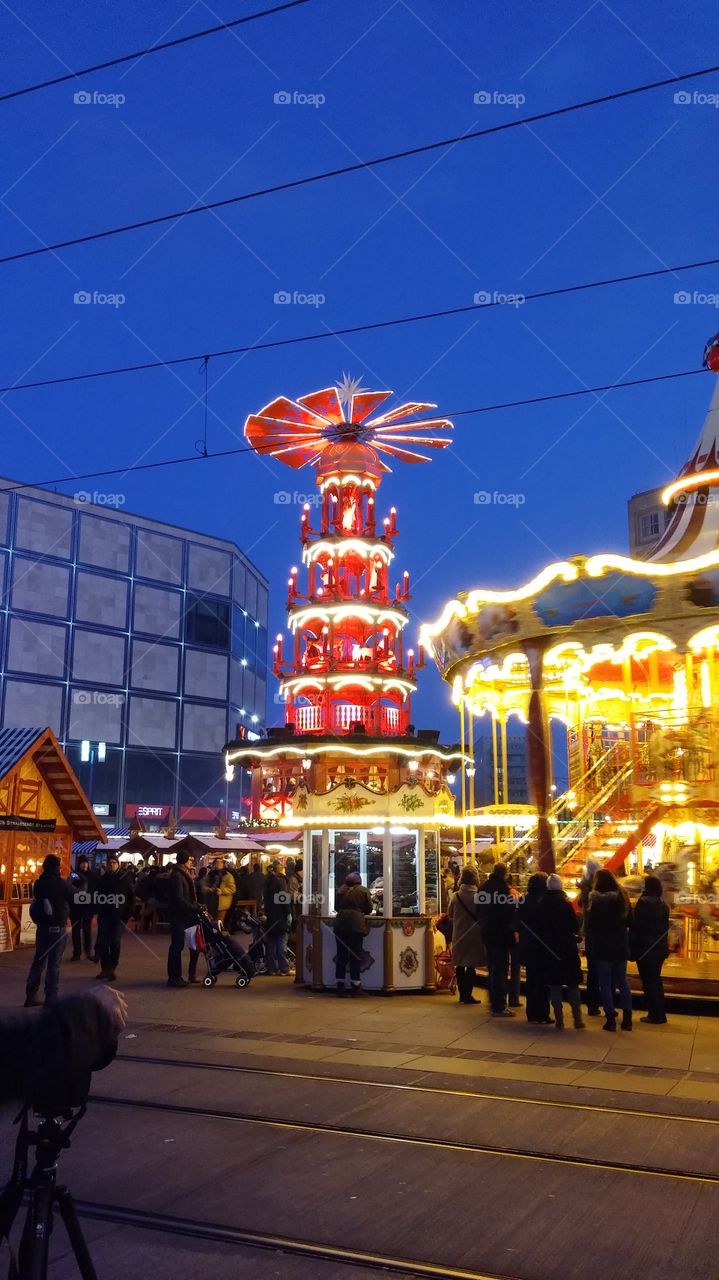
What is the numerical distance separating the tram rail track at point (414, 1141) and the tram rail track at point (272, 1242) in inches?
65.2

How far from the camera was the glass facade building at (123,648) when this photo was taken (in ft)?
169

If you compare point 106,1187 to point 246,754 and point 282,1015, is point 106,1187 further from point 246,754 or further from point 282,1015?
point 246,754

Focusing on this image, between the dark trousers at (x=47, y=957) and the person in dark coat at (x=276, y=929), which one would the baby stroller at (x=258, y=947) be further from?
the dark trousers at (x=47, y=957)

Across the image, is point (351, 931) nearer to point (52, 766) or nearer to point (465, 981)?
point (465, 981)

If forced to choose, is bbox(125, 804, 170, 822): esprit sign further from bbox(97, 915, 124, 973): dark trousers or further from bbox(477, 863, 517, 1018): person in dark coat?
bbox(477, 863, 517, 1018): person in dark coat

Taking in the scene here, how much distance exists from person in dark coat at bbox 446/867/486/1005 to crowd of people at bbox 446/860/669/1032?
0.84 ft

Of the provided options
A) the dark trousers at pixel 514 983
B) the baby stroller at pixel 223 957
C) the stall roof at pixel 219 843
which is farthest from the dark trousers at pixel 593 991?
the stall roof at pixel 219 843

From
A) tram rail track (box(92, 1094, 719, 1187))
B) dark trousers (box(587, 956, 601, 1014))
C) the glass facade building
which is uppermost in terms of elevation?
the glass facade building

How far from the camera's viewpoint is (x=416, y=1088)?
787 cm

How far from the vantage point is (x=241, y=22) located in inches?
358

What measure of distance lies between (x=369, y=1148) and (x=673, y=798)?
29.6ft

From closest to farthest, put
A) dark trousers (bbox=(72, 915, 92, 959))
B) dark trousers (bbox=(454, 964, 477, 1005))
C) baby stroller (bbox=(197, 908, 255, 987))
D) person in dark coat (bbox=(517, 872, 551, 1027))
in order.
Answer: person in dark coat (bbox=(517, 872, 551, 1027))
dark trousers (bbox=(454, 964, 477, 1005))
baby stroller (bbox=(197, 908, 255, 987))
dark trousers (bbox=(72, 915, 92, 959))

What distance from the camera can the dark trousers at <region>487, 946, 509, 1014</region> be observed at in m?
11.5

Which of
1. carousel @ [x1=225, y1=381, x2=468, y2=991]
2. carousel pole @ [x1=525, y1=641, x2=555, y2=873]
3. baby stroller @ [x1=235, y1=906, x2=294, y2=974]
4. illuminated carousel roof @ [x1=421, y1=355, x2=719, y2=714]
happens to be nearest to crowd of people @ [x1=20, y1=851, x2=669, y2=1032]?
baby stroller @ [x1=235, y1=906, x2=294, y2=974]
